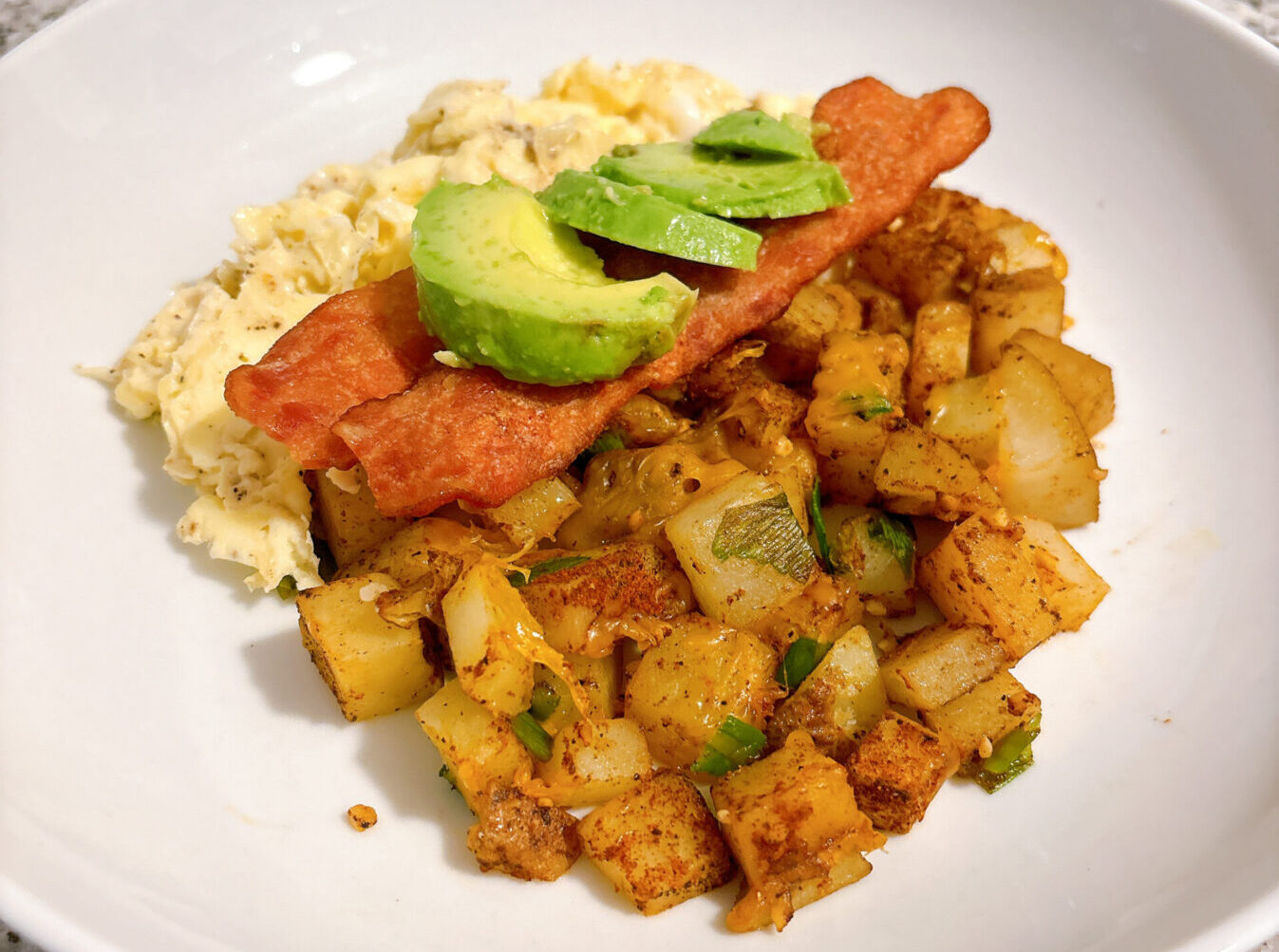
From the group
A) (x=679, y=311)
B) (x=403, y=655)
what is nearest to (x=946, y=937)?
(x=403, y=655)

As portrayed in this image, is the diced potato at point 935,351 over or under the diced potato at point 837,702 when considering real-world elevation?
over

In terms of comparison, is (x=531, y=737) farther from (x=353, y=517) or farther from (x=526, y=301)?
(x=526, y=301)

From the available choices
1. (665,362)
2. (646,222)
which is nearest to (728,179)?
(646,222)

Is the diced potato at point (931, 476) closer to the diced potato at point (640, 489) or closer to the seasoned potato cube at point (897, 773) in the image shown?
the diced potato at point (640, 489)

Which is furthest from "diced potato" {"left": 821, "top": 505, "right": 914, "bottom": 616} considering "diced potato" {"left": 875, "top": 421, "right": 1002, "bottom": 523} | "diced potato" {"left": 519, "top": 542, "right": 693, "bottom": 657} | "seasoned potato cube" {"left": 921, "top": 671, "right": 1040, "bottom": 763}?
"diced potato" {"left": 519, "top": 542, "right": 693, "bottom": 657}

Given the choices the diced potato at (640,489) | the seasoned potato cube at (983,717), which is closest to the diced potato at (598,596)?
the diced potato at (640,489)

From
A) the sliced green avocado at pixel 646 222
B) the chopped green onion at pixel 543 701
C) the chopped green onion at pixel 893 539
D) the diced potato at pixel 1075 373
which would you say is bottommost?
the chopped green onion at pixel 543 701
